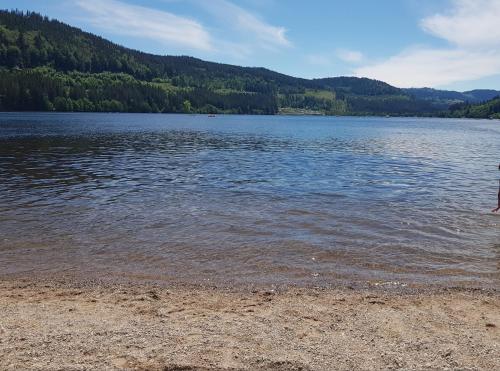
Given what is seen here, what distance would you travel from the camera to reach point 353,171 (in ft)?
146

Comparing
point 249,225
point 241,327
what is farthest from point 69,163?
point 241,327

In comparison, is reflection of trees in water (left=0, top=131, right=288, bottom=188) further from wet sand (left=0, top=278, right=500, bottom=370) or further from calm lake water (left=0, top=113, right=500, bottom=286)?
wet sand (left=0, top=278, right=500, bottom=370)

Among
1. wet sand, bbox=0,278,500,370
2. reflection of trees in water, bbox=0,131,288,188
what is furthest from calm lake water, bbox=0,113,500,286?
wet sand, bbox=0,278,500,370

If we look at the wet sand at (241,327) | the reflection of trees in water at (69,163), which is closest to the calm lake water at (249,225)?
the reflection of trees in water at (69,163)

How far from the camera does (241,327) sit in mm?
10617

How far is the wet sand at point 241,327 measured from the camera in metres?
8.86

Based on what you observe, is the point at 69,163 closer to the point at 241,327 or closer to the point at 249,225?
the point at 249,225

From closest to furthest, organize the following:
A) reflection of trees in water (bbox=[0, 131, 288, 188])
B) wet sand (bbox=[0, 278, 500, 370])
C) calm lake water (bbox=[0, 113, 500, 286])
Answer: wet sand (bbox=[0, 278, 500, 370]), calm lake water (bbox=[0, 113, 500, 286]), reflection of trees in water (bbox=[0, 131, 288, 188])

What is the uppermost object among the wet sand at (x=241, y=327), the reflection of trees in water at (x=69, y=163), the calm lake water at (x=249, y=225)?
the wet sand at (x=241, y=327)

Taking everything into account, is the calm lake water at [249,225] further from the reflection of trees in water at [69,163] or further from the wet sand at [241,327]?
the wet sand at [241,327]

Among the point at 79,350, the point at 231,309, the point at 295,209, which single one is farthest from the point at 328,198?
the point at 79,350

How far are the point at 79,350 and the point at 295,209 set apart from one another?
17751 mm

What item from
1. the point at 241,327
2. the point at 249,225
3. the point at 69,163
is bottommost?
the point at 69,163

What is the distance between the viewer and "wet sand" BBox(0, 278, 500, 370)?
8859 millimetres
